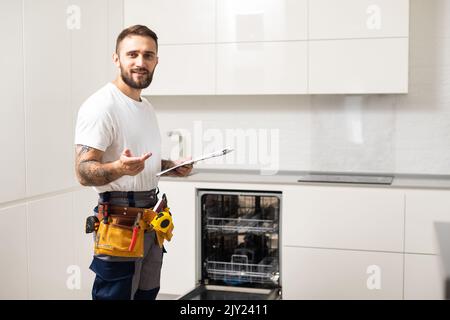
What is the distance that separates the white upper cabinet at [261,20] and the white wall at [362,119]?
1.66 ft

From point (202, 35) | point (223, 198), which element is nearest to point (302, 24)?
point (202, 35)

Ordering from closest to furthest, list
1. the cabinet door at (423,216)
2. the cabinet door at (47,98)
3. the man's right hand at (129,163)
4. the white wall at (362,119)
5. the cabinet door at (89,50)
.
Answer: the man's right hand at (129,163) → the cabinet door at (47,98) → the cabinet door at (423,216) → the cabinet door at (89,50) → the white wall at (362,119)

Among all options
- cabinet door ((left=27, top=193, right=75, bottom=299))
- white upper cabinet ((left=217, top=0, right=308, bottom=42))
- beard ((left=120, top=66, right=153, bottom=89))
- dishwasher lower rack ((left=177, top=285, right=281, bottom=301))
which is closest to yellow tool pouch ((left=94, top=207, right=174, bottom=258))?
beard ((left=120, top=66, right=153, bottom=89))

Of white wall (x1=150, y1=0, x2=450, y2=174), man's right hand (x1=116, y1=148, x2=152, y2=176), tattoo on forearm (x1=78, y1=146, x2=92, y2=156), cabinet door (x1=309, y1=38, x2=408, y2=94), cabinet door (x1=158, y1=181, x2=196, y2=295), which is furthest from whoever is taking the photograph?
white wall (x1=150, y1=0, x2=450, y2=174)

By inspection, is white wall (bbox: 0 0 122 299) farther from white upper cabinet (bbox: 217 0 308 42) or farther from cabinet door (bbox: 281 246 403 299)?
cabinet door (bbox: 281 246 403 299)

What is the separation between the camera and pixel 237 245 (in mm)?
4125

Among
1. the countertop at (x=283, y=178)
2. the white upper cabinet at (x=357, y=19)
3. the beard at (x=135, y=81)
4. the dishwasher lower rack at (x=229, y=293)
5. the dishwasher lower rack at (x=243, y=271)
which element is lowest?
the dishwasher lower rack at (x=229, y=293)

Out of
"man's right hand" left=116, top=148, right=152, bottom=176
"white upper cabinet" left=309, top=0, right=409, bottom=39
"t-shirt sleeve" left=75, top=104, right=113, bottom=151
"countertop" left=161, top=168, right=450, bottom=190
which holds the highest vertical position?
"white upper cabinet" left=309, top=0, right=409, bottom=39

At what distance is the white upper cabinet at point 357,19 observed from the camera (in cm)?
373

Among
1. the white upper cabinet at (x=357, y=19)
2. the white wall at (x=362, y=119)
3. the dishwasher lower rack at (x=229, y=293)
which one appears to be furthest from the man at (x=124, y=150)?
the white wall at (x=362, y=119)

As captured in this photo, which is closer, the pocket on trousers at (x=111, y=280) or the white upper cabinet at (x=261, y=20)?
the pocket on trousers at (x=111, y=280)

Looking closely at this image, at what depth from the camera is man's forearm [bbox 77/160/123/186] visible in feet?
7.19

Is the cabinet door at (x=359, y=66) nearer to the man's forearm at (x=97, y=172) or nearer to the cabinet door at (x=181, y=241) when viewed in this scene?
the cabinet door at (x=181, y=241)

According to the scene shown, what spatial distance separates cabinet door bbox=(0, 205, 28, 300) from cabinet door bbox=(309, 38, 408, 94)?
1.95 meters
